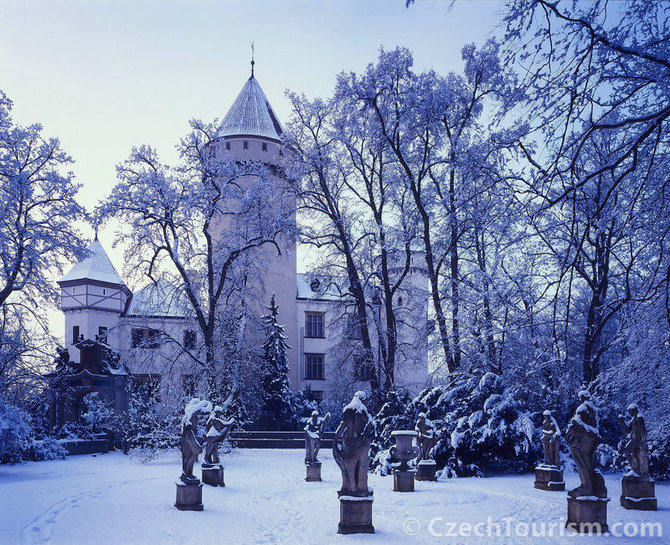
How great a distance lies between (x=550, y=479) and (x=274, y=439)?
20564mm

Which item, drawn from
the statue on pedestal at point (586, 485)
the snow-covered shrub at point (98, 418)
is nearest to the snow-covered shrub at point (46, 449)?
the snow-covered shrub at point (98, 418)

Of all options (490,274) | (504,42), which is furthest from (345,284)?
(504,42)

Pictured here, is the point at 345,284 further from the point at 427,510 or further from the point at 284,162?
the point at 427,510

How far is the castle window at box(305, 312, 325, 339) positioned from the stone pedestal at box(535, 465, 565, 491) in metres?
33.1

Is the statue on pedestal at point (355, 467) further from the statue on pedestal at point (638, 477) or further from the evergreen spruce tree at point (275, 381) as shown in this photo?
the evergreen spruce tree at point (275, 381)

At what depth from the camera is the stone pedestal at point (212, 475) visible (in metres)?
14.9

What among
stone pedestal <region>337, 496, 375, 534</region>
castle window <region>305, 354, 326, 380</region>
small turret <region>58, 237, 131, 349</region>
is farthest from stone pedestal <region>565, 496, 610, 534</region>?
castle window <region>305, 354, 326, 380</region>

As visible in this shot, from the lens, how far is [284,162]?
24031 millimetres

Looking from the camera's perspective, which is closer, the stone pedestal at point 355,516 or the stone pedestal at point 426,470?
the stone pedestal at point 355,516

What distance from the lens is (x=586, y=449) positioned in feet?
29.6

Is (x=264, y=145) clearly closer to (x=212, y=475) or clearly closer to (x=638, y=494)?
(x=212, y=475)

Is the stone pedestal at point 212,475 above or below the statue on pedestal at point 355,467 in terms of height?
below

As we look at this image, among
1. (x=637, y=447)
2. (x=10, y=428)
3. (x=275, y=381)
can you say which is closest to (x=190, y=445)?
(x=637, y=447)

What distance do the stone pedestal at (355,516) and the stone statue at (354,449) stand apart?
0.17 m
